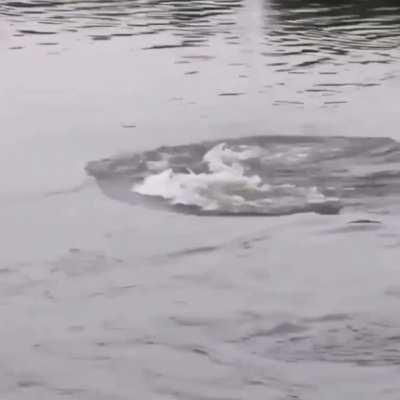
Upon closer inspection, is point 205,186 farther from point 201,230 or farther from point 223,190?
point 201,230

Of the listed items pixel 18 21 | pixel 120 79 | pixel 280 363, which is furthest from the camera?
pixel 18 21

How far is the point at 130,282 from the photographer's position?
21.1ft

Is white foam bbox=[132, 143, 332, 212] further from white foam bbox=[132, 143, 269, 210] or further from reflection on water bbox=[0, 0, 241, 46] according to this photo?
reflection on water bbox=[0, 0, 241, 46]

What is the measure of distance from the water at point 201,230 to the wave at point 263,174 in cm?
2

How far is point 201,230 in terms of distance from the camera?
7312mm

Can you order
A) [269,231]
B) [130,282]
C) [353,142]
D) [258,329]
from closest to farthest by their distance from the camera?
[258,329] → [130,282] → [269,231] → [353,142]

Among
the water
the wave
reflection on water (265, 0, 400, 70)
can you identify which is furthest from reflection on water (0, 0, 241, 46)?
the wave

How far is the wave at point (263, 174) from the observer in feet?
25.8

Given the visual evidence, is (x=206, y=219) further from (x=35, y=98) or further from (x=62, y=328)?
(x=35, y=98)

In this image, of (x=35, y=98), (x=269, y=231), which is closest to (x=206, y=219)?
(x=269, y=231)

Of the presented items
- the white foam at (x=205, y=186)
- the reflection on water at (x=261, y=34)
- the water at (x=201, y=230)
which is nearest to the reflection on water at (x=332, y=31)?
the reflection on water at (x=261, y=34)

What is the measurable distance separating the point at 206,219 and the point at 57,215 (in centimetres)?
111

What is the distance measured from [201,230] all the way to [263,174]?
1334mm

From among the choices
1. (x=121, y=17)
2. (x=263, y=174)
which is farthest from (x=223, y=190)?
(x=121, y=17)
